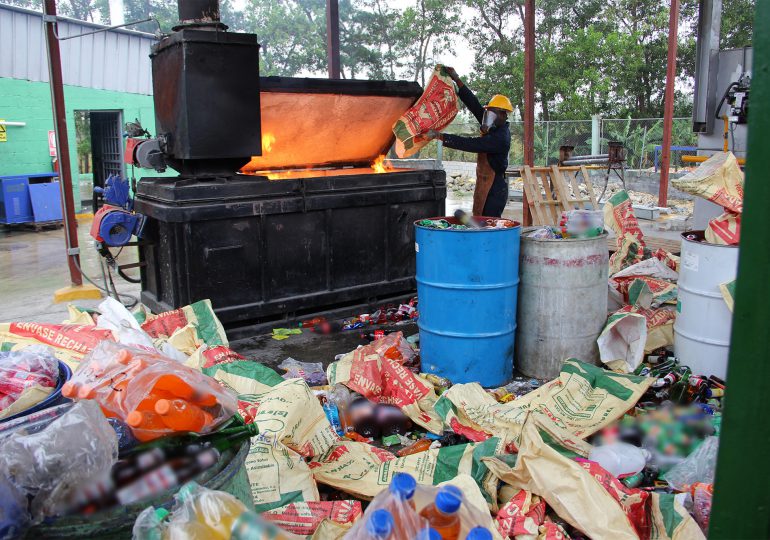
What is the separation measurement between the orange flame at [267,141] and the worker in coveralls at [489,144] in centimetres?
152

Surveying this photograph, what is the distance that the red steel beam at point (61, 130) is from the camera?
6918 millimetres

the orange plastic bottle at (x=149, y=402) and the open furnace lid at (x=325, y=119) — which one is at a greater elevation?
the open furnace lid at (x=325, y=119)

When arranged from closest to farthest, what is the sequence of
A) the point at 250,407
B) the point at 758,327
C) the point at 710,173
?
1. the point at 758,327
2. the point at 250,407
3. the point at 710,173

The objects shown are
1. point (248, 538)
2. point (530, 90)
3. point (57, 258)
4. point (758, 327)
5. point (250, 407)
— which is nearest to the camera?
point (758, 327)

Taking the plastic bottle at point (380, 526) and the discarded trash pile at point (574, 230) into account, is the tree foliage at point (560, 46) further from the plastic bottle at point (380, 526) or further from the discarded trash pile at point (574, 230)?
the plastic bottle at point (380, 526)

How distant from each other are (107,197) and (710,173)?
5.00m

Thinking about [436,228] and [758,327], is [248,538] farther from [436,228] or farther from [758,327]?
[436,228]

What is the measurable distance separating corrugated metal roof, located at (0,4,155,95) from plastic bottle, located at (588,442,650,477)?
41.8ft

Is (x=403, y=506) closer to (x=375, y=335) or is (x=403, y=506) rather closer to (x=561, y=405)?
(x=561, y=405)

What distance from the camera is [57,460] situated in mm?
1691

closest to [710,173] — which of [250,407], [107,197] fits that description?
[250,407]

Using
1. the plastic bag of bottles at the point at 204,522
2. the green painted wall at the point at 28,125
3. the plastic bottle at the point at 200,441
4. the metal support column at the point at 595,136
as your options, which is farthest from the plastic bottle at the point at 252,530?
the metal support column at the point at 595,136

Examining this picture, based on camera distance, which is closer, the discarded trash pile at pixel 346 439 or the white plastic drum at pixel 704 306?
the discarded trash pile at pixel 346 439

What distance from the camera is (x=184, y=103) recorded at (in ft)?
17.5
